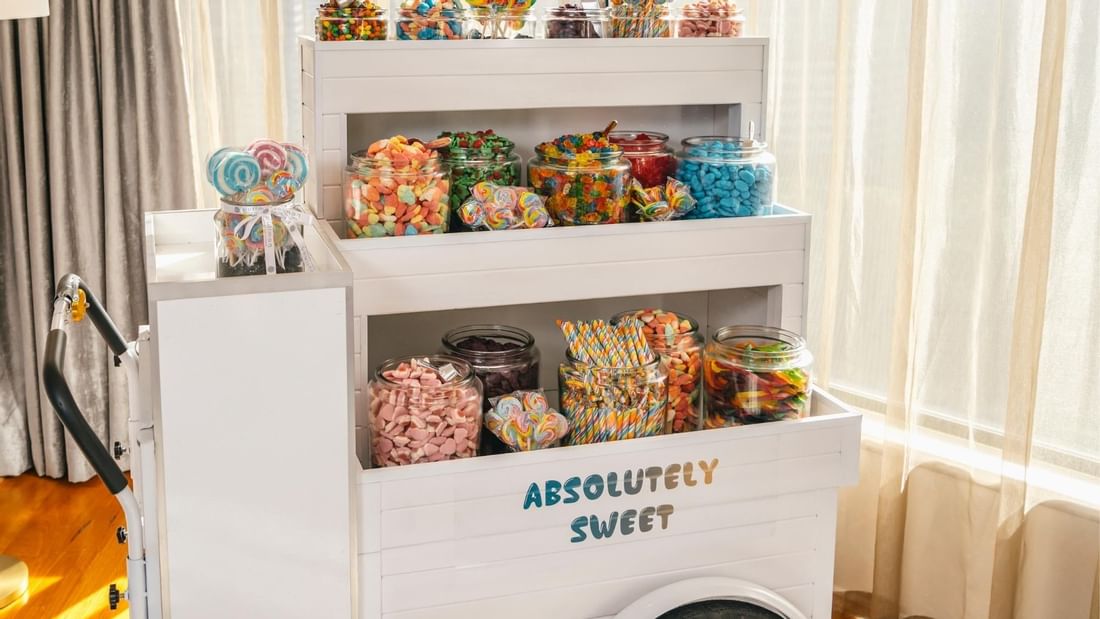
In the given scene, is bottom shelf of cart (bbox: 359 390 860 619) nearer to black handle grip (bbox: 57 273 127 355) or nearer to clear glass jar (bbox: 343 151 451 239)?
clear glass jar (bbox: 343 151 451 239)

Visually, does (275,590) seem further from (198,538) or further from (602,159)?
(602,159)

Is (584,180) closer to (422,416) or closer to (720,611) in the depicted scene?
(422,416)

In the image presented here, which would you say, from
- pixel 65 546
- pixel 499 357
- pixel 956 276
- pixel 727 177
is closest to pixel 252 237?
pixel 499 357

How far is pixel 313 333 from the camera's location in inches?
58.6

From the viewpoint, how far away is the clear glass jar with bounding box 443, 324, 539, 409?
1851 millimetres

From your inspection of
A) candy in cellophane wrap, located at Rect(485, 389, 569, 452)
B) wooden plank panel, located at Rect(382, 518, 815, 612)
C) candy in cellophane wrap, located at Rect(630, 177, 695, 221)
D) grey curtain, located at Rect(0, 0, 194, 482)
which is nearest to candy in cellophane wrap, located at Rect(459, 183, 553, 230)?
candy in cellophane wrap, located at Rect(630, 177, 695, 221)

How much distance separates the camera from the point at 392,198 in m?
1.74

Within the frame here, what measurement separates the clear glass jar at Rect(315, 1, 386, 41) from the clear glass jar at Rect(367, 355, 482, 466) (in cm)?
53

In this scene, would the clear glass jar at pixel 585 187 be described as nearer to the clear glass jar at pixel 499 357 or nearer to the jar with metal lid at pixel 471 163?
the jar with metal lid at pixel 471 163

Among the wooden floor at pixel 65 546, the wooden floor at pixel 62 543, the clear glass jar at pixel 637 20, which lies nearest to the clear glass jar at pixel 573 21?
the clear glass jar at pixel 637 20

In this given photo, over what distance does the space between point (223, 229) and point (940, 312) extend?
61.2 inches

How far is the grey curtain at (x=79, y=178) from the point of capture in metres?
3.08

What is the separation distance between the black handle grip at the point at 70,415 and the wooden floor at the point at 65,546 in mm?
1225

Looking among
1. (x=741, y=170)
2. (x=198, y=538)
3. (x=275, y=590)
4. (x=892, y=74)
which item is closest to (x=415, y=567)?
(x=275, y=590)
